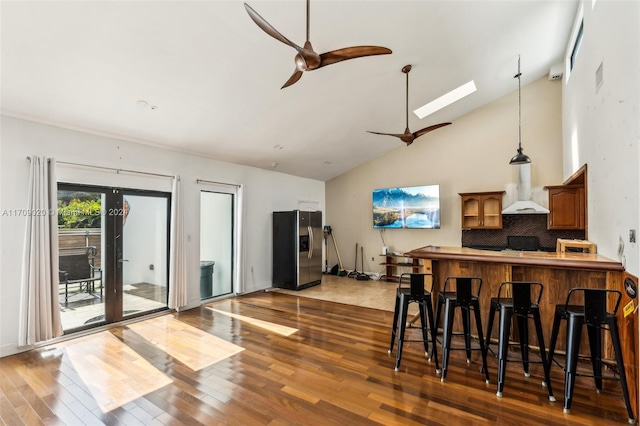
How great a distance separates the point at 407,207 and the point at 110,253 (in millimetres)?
5950

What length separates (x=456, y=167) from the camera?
6.91 metres

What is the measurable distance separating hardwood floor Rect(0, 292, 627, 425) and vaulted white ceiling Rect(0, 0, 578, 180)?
2.89 meters

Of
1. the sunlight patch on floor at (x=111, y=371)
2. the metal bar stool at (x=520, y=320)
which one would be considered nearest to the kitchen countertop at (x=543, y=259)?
the metal bar stool at (x=520, y=320)

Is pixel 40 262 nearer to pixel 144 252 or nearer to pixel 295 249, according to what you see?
pixel 144 252

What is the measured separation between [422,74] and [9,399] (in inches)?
235

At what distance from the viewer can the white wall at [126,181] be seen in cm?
337

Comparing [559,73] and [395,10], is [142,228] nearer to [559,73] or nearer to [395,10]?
[395,10]

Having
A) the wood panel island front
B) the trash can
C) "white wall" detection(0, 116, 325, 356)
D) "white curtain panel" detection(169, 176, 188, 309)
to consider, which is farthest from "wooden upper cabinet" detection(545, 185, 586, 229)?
"white curtain panel" detection(169, 176, 188, 309)

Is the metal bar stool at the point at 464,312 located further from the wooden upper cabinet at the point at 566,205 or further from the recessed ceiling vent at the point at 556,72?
the recessed ceiling vent at the point at 556,72

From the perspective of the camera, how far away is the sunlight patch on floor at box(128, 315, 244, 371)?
129 inches

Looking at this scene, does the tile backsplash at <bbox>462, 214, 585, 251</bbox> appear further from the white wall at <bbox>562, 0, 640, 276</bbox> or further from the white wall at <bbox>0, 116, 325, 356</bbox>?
the white wall at <bbox>0, 116, 325, 356</bbox>

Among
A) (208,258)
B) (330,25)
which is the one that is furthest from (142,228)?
(330,25)

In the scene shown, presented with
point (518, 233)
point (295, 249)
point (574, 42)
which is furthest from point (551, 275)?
point (295, 249)

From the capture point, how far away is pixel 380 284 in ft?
23.5
